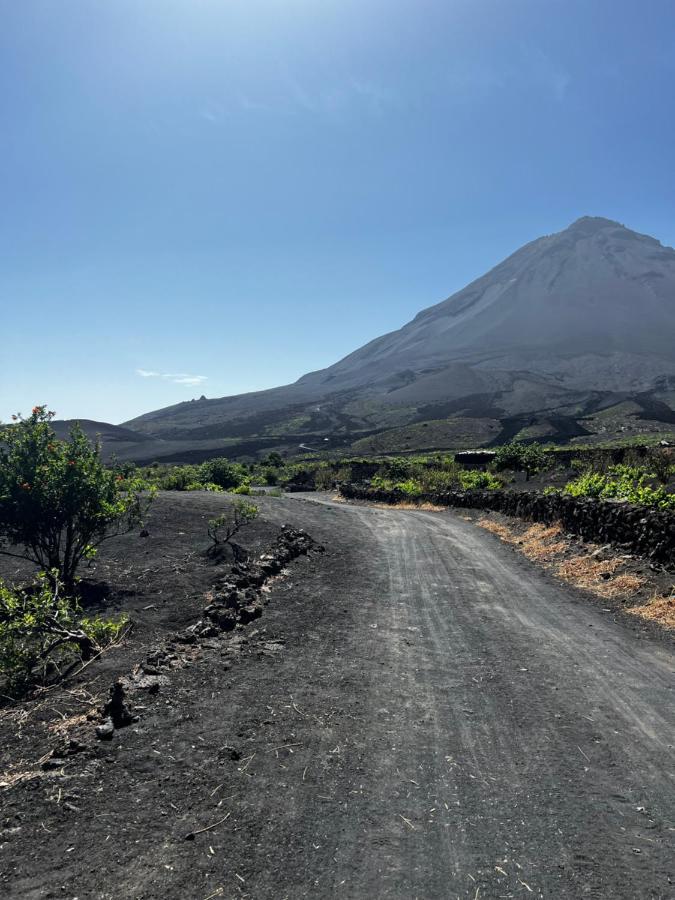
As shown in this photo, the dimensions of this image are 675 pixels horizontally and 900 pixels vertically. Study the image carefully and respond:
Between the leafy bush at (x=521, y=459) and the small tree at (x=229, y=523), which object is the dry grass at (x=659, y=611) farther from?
the leafy bush at (x=521, y=459)

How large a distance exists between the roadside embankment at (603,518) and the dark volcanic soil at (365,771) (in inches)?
117

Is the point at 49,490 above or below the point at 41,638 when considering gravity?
above

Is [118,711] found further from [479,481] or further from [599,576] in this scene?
[479,481]

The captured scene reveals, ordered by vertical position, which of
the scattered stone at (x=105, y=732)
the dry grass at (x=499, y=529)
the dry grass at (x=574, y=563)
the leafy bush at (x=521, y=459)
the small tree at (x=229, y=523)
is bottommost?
the dry grass at (x=499, y=529)

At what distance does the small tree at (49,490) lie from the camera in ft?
31.7

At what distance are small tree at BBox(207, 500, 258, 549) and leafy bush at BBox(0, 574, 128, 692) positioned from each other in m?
6.39

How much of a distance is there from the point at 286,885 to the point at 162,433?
167358 millimetres

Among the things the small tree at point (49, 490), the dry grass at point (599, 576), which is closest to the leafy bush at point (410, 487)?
the dry grass at point (599, 576)

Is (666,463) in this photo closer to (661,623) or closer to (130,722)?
(661,623)

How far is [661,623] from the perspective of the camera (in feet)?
27.7

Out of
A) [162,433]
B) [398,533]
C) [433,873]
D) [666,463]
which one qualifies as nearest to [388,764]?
[433,873]

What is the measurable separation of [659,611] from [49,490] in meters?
11.2

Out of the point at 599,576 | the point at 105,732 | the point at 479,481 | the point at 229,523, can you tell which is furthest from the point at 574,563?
the point at 479,481

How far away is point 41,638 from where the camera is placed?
7.07 meters
